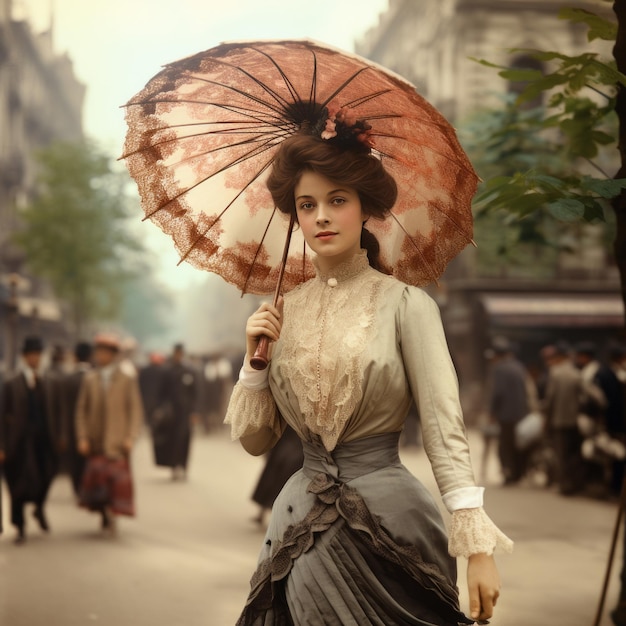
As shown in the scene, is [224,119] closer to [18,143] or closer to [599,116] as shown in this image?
[599,116]

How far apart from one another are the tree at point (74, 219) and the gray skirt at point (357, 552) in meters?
27.5

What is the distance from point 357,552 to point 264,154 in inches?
54.0

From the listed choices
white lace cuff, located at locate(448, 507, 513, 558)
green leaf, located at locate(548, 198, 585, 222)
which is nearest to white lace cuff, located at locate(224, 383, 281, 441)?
white lace cuff, located at locate(448, 507, 513, 558)

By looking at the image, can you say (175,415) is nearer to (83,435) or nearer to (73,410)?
(73,410)

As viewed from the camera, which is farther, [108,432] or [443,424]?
[108,432]

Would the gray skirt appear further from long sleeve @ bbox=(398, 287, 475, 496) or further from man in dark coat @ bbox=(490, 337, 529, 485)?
man in dark coat @ bbox=(490, 337, 529, 485)

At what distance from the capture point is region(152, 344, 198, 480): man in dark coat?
15117 millimetres

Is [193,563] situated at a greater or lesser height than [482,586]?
lesser

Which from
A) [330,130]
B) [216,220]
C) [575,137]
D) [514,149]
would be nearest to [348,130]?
[330,130]

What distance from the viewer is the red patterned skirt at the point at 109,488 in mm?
9742

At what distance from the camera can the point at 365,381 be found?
2.76 meters

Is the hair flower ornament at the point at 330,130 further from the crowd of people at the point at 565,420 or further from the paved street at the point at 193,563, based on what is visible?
the crowd of people at the point at 565,420

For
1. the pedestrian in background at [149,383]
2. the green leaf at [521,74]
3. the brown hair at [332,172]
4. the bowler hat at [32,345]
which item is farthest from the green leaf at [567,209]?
the pedestrian in background at [149,383]

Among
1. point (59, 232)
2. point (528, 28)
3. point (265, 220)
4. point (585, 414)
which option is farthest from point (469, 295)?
point (265, 220)
